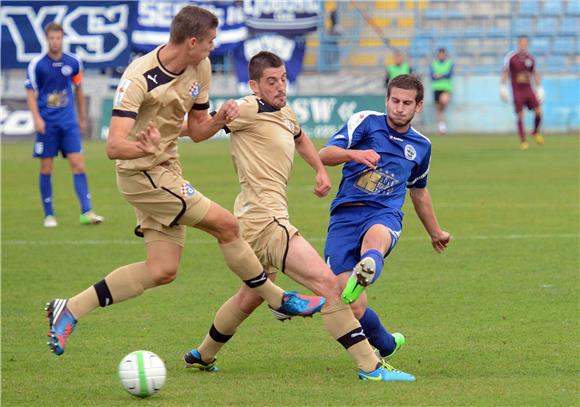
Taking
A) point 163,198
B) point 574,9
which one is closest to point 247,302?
point 163,198

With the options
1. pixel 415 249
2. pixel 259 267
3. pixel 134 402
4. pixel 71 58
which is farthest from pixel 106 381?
pixel 71 58

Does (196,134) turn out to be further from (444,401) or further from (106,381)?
(444,401)

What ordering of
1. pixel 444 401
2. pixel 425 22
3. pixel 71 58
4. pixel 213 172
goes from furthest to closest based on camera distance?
pixel 425 22 < pixel 213 172 < pixel 71 58 < pixel 444 401

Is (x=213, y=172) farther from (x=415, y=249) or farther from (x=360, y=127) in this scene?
(x=360, y=127)

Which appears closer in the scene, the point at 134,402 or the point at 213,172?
the point at 134,402

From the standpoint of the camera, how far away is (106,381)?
20.2 feet

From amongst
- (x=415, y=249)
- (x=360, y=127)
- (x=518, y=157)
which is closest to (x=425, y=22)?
(x=518, y=157)

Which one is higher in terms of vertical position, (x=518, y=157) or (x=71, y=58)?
(x=71, y=58)

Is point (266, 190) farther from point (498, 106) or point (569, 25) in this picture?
point (569, 25)

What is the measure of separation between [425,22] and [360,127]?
28.2 meters

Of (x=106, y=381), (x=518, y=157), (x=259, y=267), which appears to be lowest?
(x=518, y=157)

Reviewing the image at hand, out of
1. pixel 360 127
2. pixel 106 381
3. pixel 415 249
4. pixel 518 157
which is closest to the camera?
pixel 106 381

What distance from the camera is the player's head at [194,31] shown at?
6.02m

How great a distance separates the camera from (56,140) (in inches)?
534
